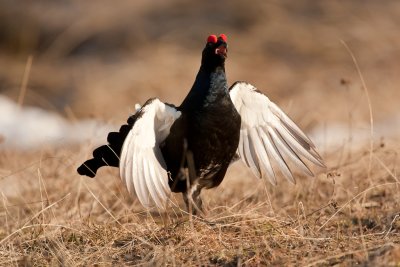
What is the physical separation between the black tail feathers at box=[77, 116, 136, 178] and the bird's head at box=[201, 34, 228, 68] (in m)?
0.72

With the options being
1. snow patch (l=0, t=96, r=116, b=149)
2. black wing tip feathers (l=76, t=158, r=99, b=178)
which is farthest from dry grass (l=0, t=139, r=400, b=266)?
snow patch (l=0, t=96, r=116, b=149)

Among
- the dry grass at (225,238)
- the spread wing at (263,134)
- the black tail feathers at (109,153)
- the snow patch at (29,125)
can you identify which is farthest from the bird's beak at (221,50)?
the snow patch at (29,125)

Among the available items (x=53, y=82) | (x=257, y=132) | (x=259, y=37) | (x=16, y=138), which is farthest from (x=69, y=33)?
(x=257, y=132)

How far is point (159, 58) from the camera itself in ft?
43.4

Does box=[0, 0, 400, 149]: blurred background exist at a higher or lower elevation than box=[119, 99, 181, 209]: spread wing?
higher

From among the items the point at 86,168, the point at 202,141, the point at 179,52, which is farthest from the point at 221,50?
the point at 179,52

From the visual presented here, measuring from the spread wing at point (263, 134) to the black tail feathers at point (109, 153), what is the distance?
2.84ft

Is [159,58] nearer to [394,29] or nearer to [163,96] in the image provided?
[163,96]

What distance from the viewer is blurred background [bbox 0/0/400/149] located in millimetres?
11242

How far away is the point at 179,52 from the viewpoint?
13375 mm

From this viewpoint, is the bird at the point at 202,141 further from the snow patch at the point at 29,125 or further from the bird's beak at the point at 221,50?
the snow patch at the point at 29,125

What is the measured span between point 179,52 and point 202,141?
30.1 ft

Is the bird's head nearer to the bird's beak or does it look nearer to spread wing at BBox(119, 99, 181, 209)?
the bird's beak

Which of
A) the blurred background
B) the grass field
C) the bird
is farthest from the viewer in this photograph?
the blurred background
